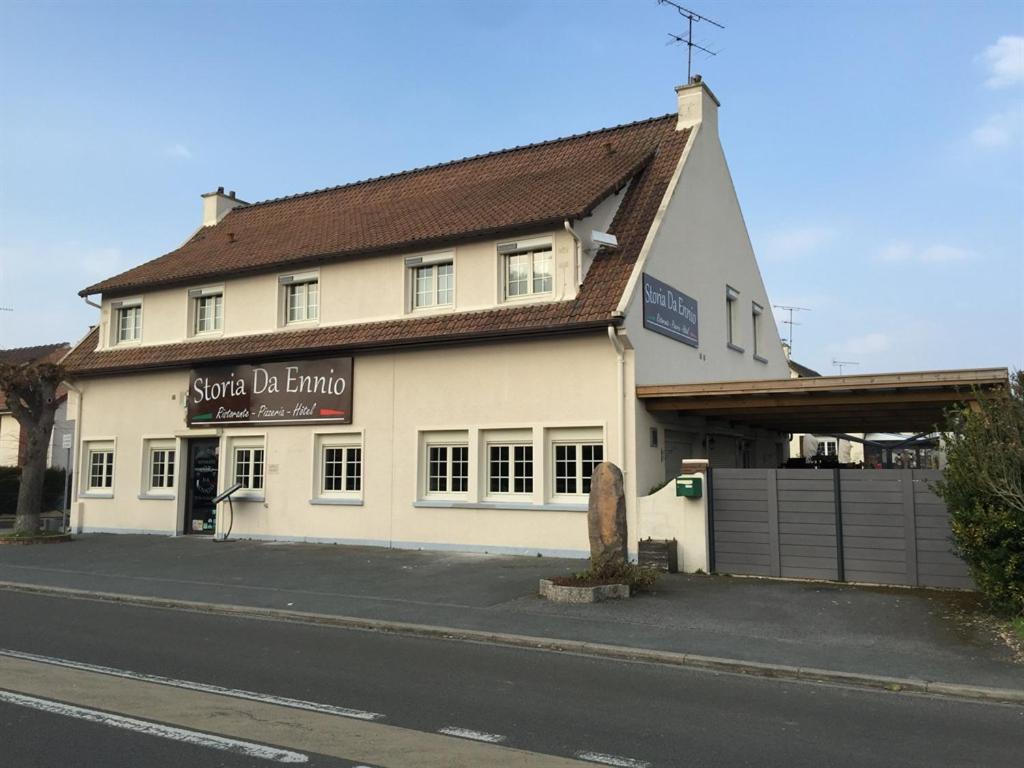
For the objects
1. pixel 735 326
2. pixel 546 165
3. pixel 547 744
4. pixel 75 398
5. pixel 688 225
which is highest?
pixel 546 165

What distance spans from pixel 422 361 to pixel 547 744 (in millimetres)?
12227

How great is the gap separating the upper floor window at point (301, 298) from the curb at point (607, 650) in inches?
346

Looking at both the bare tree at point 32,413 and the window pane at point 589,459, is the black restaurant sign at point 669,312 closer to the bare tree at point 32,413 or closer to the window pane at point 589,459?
the window pane at point 589,459

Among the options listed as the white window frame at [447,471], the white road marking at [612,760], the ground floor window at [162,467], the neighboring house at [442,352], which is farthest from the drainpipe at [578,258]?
the ground floor window at [162,467]

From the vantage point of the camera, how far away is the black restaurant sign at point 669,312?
16047 millimetres

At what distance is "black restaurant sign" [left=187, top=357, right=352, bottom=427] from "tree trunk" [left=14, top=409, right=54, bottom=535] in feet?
12.0

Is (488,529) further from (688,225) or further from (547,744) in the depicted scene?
(547,744)

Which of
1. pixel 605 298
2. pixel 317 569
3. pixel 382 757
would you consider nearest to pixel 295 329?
pixel 317 569

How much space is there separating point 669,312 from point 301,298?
Answer: 28.7 feet

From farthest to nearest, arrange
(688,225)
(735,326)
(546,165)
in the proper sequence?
(735,326)
(546,165)
(688,225)

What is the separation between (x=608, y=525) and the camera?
12.1 m

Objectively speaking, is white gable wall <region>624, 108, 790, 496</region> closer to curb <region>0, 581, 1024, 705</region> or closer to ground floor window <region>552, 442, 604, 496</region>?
ground floor window <region>552, 442, 604, 496</region>

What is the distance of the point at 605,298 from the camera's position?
50.1ft

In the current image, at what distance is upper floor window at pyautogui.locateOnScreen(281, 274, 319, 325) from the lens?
19.7 meters
